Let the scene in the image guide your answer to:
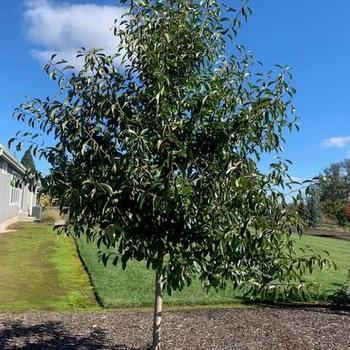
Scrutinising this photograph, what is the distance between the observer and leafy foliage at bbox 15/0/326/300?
11.9 ft

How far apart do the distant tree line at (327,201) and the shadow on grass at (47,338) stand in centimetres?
296

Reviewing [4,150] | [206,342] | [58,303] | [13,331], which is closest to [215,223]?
[206,342]

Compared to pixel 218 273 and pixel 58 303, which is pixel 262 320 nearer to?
pixel 58 303

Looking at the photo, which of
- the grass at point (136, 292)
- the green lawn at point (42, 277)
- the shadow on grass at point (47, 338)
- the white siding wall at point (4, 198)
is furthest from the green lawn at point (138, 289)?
the white siding wall at point (4, 198)

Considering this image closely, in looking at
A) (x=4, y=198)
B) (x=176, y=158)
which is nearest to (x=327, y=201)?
(x=4, y=198)

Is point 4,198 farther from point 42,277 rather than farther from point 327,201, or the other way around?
point 327,201

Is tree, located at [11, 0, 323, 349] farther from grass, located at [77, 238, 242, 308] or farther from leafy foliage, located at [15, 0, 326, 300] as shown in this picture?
grass, located at [77, 238, 242, 308]

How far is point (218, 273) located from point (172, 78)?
1.62 metres

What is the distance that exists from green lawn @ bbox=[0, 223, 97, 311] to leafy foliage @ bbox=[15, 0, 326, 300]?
15.2 ft

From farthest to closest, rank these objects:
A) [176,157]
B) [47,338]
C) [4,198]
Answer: [4,198]
[47,338]
[176,157]

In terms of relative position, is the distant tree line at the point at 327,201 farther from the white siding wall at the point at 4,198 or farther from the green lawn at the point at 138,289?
the white siding wall at the point at 4,198

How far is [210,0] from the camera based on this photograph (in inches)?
170

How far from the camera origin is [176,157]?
3697 mm

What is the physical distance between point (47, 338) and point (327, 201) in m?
53.8
